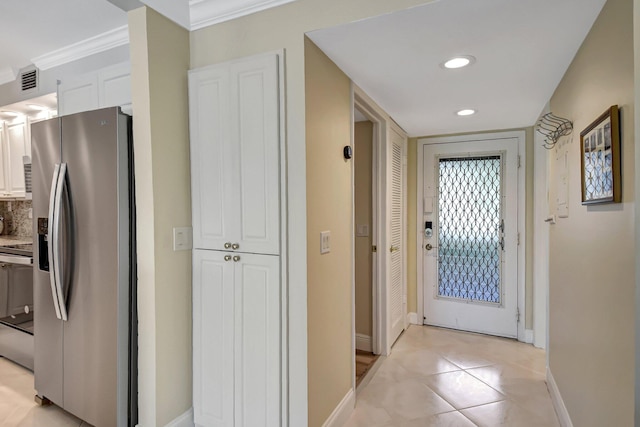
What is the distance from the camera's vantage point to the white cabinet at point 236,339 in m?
1.78

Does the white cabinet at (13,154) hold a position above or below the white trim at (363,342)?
above

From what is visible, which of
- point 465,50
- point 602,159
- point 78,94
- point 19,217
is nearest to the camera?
point 602,159

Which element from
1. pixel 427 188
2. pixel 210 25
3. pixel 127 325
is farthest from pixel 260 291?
pixel 427 188

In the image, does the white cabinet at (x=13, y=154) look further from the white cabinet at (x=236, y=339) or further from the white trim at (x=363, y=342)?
the white trim at (x=363, y=342)

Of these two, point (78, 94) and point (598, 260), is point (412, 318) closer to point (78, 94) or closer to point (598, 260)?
point (598, 260)

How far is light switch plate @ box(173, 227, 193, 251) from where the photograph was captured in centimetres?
192

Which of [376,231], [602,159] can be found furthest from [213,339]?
[602,159]

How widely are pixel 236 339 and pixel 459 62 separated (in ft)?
6.41

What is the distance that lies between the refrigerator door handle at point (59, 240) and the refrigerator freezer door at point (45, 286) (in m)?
0.14

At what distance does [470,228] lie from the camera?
375cm

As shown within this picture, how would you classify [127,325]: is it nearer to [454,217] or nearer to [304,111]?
[304,111]

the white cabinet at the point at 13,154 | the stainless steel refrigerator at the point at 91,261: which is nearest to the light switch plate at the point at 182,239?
the stainless steel refrigerator at the point at 91,261

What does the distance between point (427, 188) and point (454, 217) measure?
16.8 inches

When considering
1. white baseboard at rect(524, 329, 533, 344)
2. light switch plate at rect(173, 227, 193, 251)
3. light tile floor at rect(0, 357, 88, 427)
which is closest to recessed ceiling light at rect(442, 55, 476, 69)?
light switch plate at rect(173, 227, 193, 251)
